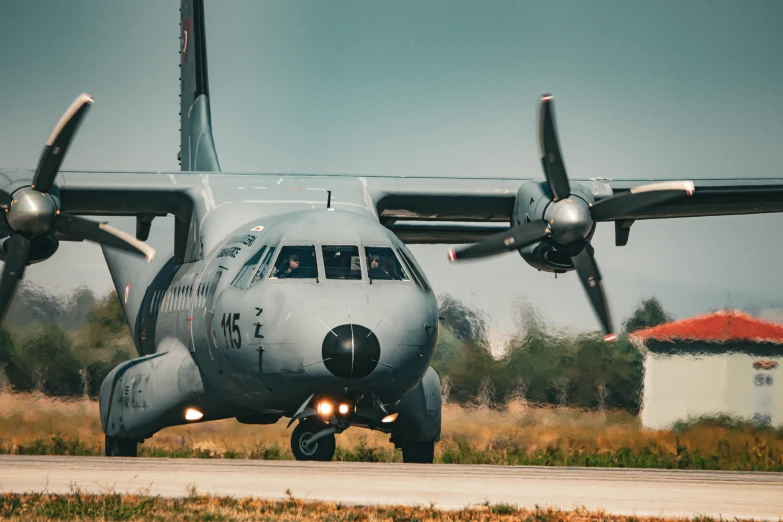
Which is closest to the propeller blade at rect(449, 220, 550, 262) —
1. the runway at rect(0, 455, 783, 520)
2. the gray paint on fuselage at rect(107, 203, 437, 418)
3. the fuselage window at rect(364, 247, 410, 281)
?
the gray paint on fuselage at rect(107, 203, 437, 418)

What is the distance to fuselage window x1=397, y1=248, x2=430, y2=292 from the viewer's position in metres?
15.0

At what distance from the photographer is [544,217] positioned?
18.0 m

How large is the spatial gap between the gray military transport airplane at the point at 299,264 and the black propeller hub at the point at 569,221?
0.03m

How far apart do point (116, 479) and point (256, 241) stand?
161 inches

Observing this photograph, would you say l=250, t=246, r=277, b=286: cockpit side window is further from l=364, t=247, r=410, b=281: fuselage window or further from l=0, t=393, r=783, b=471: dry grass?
l=0, t=393, r=783, b=471: dry grass

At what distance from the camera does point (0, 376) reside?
23031 mm

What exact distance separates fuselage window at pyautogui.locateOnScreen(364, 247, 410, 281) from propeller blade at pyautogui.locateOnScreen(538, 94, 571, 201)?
3768 mm

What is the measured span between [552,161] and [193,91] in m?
9.65

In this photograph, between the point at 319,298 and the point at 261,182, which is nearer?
the point at 319,298

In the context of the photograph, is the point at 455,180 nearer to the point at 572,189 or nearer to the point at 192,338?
the point at 572,189

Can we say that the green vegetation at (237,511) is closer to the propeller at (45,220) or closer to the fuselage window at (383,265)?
the fuselage window at (383,265)

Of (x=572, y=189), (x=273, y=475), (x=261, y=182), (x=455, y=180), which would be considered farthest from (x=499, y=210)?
(x=273, y=475)

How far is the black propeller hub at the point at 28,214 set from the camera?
16.7 m

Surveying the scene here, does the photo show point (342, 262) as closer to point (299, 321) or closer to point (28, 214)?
point (299, 321)
